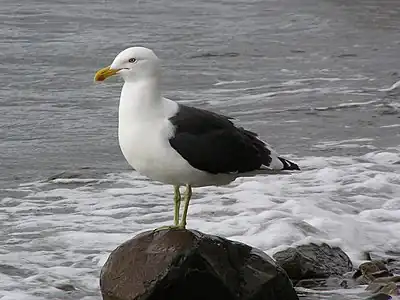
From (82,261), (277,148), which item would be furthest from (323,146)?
(82,261)

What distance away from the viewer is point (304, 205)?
8711 mm

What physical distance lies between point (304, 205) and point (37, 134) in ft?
11.9

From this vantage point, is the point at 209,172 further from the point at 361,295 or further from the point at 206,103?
the point at 206,103

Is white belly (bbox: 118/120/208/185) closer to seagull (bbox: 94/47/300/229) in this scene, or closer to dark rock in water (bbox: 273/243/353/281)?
seagull (bbox: 94/47/300/229)

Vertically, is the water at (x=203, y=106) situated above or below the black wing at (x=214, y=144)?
below

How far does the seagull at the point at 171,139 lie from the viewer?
575 centimetres

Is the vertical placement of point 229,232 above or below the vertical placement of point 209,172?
below

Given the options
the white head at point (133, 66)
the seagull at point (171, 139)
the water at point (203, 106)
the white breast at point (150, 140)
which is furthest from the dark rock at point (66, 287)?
the white head at point (133, 66)

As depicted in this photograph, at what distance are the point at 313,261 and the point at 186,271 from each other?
4.64ft

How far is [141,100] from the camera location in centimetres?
586

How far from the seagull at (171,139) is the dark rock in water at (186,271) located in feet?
0.63

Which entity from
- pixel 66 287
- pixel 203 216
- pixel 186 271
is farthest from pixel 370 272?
pixel 66 287

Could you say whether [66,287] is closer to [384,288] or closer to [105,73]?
[105,73]

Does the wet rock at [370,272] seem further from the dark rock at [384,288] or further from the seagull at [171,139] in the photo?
the seagull at [171,139]
